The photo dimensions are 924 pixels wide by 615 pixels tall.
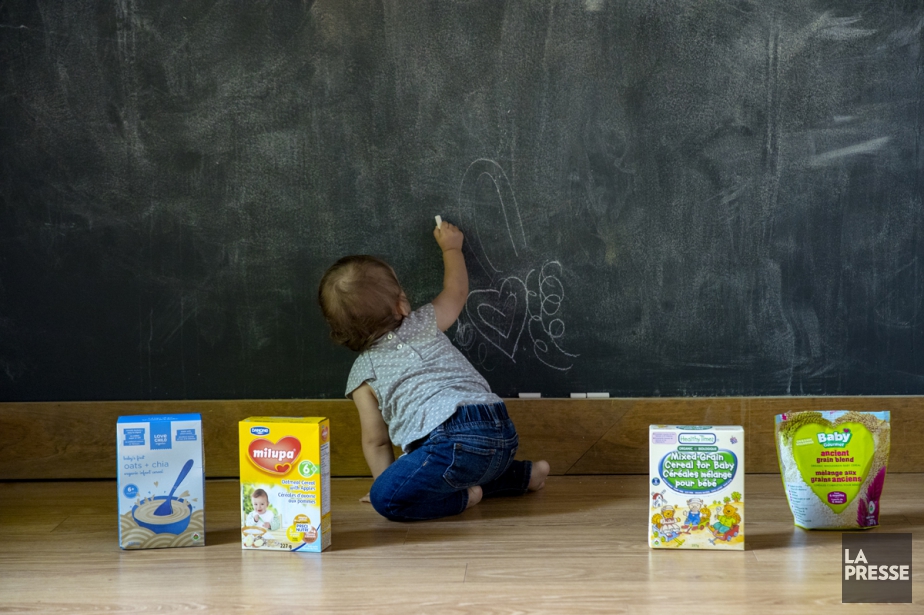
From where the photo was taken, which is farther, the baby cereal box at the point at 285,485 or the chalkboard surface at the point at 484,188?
the chalkboard surface at the point at 484,188

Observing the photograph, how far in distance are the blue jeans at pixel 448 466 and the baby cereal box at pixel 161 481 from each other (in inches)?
14.7

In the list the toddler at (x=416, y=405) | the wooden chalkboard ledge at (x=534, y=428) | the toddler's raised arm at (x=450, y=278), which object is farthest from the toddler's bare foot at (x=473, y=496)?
the toddler's raised arm at (x=450, y=278)

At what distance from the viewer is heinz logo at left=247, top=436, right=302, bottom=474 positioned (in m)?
1.62

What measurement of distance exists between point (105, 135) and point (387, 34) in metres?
0.73

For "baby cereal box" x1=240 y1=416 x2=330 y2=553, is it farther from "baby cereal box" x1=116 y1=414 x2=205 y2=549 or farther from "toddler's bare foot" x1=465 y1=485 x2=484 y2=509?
"toddler's bare foot" x1=465 y1=485 x2=484 y2=509

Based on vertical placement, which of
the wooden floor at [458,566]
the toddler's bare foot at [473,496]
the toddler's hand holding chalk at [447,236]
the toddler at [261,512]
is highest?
the toddler's hand holding chalk at [447,236]

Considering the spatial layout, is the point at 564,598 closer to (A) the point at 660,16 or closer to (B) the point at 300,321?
(B) the point at 300,321

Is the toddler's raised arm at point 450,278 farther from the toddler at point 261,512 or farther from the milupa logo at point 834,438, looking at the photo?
the milupa logo at point 834,438

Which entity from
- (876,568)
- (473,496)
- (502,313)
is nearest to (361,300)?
(502,313)

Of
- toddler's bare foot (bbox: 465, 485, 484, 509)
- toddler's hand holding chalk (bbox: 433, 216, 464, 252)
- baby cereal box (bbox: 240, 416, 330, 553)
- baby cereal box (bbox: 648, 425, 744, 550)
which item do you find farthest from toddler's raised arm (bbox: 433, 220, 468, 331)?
baby cereal box (bbox: 648, 425, 744, 550)

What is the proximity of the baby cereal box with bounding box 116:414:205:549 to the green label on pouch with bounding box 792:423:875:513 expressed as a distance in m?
1.14

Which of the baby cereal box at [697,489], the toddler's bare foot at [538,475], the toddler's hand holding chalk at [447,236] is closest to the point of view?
the baby cereal box at [697,489]

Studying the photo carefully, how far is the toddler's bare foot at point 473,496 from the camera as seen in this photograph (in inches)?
75.0

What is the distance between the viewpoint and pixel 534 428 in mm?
2172
